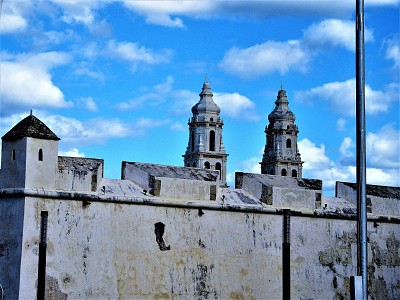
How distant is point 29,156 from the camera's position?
18031mm

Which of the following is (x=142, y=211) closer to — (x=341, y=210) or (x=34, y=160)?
(x=34, y=160)

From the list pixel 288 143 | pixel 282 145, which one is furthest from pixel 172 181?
pixel 288 143

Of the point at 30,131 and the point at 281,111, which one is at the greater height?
the point at 281,111

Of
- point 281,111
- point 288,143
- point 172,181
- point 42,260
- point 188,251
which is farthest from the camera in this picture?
point 281,111

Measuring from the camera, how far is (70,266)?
18.1 m

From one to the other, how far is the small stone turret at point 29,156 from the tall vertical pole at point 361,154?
761 centimetres

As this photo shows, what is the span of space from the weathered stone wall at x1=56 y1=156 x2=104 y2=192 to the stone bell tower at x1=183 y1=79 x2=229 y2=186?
47952mm

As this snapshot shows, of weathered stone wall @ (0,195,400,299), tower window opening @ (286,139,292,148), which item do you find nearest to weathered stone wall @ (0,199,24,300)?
weathered stone wall @ (0,195,400,299)

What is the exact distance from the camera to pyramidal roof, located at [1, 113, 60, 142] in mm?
18156

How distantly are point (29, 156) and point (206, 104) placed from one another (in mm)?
51579

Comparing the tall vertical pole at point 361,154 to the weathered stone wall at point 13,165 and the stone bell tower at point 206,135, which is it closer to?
the weathered stone wall at point 13,165

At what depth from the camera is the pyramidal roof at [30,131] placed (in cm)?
1816

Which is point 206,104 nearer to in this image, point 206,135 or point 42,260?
point 206,135

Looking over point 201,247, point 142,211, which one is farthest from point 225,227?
point 142,211
